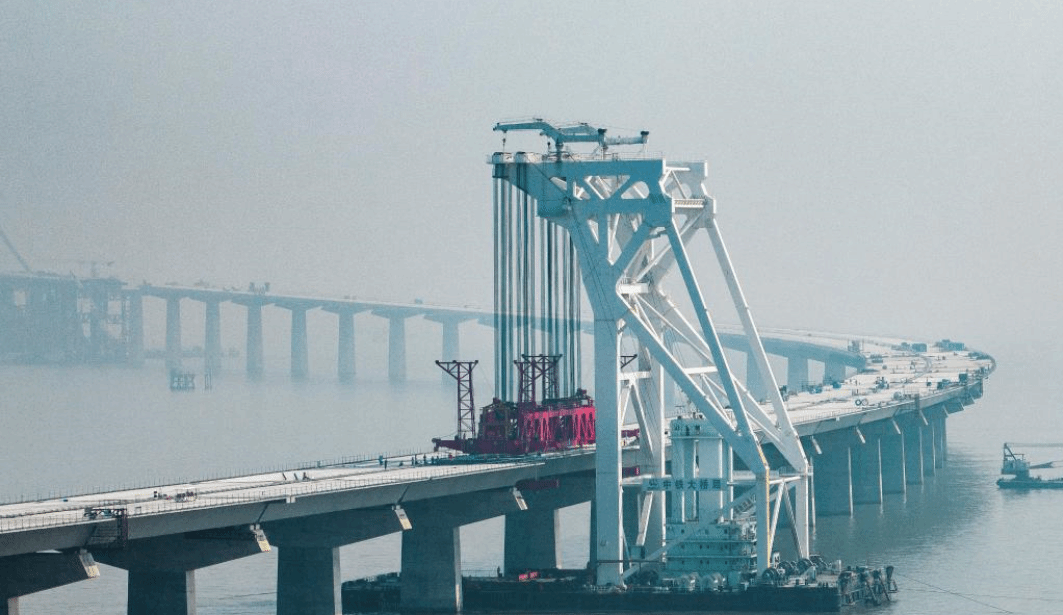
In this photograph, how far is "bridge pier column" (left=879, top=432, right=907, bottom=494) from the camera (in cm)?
18500

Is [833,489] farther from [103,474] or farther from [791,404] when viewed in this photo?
[103,474]

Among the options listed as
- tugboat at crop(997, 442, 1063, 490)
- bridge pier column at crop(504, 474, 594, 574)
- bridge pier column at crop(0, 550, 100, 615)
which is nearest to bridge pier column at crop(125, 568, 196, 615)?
bridge pier column at crop(0, 550, 100, 615)

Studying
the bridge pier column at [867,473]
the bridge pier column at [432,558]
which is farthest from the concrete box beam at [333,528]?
the bridge pier column at [867,473]

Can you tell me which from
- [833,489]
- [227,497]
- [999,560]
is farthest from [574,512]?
[227,497]

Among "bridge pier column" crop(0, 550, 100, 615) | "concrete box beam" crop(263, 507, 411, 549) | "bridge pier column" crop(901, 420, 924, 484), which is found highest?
"bridge pier column" crop(901, 420, 924, 484)

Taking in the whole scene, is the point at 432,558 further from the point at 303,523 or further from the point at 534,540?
the point at 534,540

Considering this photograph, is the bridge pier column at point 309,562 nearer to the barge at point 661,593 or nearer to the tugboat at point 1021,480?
the barge at point 661,593

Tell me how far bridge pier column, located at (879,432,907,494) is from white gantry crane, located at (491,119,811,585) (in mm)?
71847

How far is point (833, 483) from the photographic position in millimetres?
165000

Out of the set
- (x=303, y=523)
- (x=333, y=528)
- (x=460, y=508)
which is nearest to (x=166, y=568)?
(x=303, y=523)

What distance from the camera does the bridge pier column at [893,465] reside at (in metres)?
185

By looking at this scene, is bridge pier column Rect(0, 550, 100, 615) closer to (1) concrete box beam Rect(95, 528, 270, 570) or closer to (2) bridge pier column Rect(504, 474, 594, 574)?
(1) concrete box beam Rect(95, 528, 270, 570)

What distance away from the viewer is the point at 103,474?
172875mm

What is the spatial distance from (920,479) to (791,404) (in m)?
13.7
